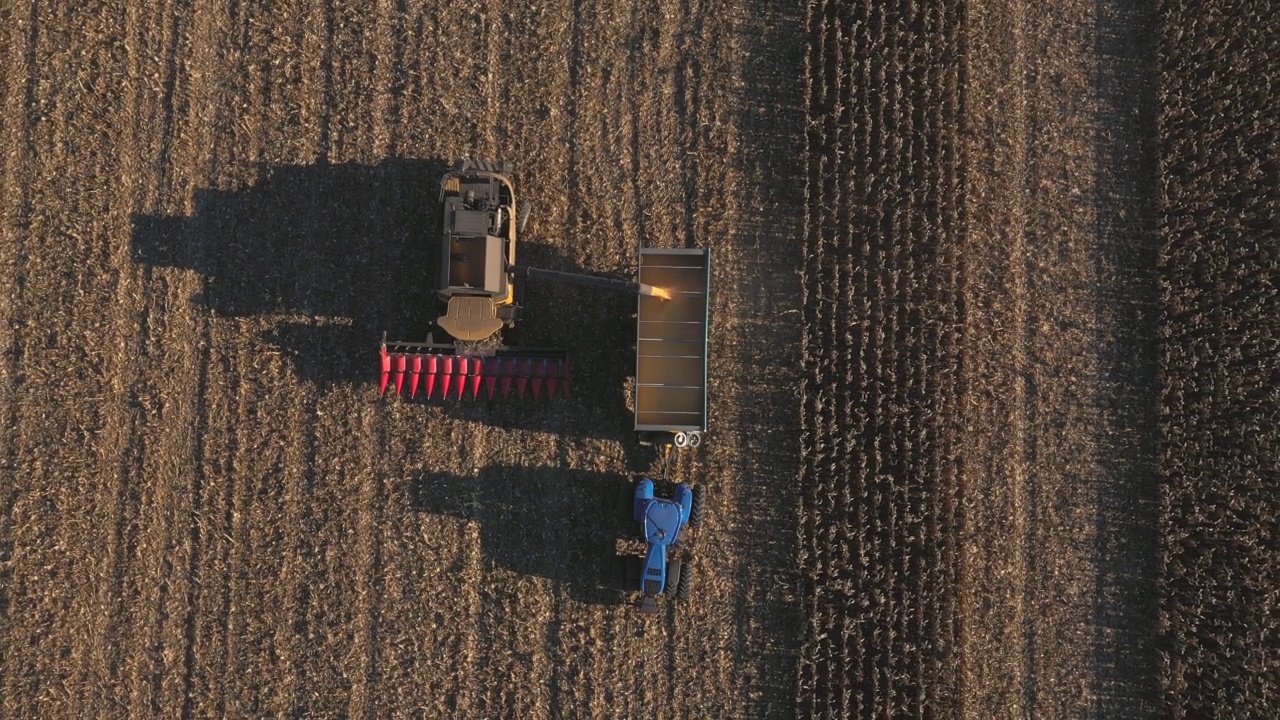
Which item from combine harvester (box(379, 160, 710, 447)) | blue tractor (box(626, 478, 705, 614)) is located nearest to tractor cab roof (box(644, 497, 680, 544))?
blue tractor (box(626, 478, 705, 614))

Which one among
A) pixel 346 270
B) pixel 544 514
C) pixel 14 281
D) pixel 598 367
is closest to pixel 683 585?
pixel 544 514

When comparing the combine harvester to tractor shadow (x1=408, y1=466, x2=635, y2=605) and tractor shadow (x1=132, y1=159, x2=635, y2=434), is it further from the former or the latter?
tractor shadow (x1=408, y1=466, x2=635, y2=605)

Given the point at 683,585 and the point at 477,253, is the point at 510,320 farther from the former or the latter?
the point at 683,585

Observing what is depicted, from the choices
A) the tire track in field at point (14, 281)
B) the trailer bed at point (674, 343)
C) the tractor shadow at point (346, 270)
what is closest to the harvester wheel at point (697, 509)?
the trailer bed at point (674, 343)

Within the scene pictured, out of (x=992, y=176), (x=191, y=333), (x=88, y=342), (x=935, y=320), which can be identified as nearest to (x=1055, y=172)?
(x=992, y=176)

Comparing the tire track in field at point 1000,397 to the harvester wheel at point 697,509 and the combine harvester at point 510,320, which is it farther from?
the combine harvester at point 510,320
